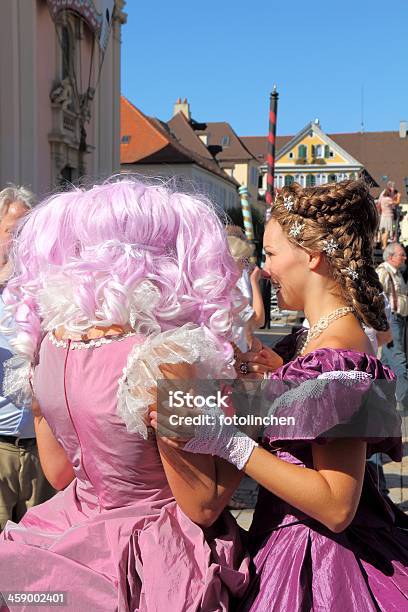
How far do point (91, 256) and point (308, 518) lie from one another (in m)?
0.78

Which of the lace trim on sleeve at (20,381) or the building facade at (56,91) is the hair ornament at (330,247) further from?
the building facade at (56,91)

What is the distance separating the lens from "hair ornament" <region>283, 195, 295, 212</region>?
5.79ft

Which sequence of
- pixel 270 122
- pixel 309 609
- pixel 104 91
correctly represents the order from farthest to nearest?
pixel 104 91, pixel 270 122, pixel 309 609

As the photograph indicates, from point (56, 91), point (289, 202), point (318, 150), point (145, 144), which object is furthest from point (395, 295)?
point (318, 150)

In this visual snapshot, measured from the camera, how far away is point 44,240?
1602mm

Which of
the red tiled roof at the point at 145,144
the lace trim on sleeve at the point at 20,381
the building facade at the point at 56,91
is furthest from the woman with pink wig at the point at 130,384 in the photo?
the red tiled roof at the point at 145,144

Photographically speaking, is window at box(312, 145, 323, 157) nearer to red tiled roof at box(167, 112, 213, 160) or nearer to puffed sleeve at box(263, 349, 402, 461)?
red tiled roof at box(167, 112, 213, 160)

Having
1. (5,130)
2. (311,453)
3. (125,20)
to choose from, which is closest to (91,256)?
(311,453)

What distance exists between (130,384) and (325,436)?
42 centimetres

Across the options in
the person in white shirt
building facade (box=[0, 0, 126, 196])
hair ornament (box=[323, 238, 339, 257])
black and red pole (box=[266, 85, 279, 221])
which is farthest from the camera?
building facade (box=[0, 0, 126, 196])

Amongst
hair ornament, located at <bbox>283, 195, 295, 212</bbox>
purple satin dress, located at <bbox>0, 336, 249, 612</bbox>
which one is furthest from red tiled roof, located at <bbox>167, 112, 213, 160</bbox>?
purple satin dress, located at <bbox>0, 336, 249, 612</bbox>

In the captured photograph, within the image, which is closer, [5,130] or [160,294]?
[160,294]

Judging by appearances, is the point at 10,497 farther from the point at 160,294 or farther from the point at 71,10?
the point at 71,10

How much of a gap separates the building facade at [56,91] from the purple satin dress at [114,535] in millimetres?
10853
